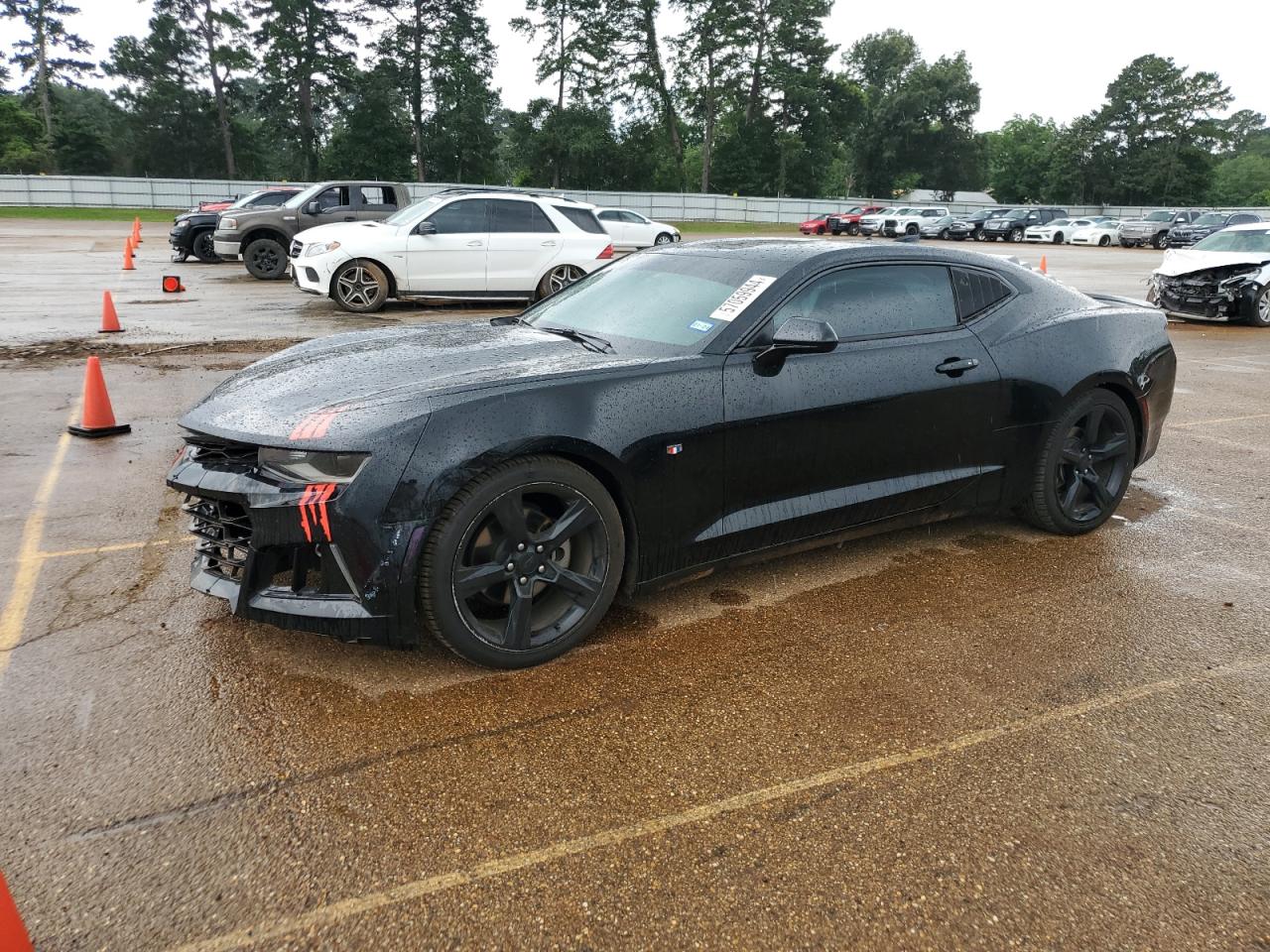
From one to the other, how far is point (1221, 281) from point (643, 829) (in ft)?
51.6

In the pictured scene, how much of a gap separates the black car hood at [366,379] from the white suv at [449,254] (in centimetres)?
895

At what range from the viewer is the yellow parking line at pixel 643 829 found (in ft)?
6.95

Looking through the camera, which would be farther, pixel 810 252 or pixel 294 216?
pixel 294 216

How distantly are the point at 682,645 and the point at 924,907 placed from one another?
4.89 ft

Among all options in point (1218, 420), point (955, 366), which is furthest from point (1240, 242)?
point (955, 366)

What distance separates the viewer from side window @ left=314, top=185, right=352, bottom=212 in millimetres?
17500

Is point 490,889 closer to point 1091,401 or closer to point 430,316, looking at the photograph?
point 1091,401

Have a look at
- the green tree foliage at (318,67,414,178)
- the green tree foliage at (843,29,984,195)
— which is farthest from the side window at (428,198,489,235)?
the green tree foliage at (843,29,984,195)

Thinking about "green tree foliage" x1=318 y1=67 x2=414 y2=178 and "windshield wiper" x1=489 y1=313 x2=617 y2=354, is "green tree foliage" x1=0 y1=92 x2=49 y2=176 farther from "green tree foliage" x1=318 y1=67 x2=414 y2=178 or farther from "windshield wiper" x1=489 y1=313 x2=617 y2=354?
"windshield wiper" x1=489 y1=313 x2=617 y2=354

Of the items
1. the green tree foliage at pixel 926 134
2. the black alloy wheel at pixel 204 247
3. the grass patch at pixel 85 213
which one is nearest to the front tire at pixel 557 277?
the black alloy wheel at pixel 204 247

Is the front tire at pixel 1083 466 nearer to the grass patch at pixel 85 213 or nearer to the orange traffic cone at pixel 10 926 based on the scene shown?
the orange traffic cone at pixel 10 926

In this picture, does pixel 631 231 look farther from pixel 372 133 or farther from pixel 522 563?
pixel 372 133

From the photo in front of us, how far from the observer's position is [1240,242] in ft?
50.0

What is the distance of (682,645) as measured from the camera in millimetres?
3570
